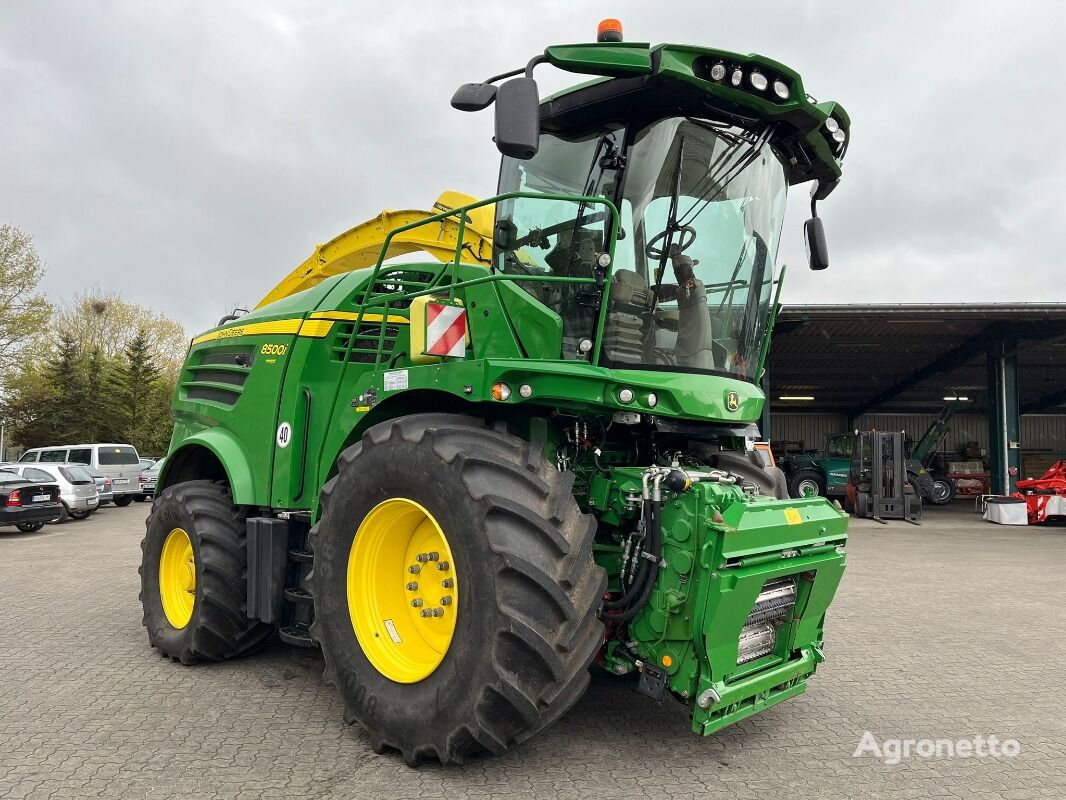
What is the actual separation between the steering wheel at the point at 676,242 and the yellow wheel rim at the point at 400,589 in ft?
5.56

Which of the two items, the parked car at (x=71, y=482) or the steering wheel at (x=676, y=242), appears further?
the parked car at (x=71, y=482)

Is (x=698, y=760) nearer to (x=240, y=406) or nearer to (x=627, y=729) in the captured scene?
(x=627, y=729)

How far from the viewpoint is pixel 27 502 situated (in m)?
15.0

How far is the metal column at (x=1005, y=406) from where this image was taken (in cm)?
2147

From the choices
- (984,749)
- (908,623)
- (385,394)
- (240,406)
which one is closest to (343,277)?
(240,406)

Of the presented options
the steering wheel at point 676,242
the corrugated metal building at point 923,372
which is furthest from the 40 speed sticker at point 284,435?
the corrugated metal building at point 923,372

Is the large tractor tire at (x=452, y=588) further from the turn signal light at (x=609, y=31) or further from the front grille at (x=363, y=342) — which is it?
the turn signal light at (x=609, y=31)

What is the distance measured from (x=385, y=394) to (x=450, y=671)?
150cm

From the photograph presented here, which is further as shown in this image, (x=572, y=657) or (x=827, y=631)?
(x=827, y=631)

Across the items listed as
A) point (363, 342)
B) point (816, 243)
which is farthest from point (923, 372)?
point (363, 342)

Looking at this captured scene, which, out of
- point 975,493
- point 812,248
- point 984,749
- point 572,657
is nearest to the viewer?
point 572,657

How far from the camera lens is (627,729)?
3912 mm

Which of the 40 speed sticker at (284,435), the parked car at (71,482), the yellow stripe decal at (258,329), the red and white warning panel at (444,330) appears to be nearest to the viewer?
the red and white warning panel at (444,330)

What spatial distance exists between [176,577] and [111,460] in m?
18.6
